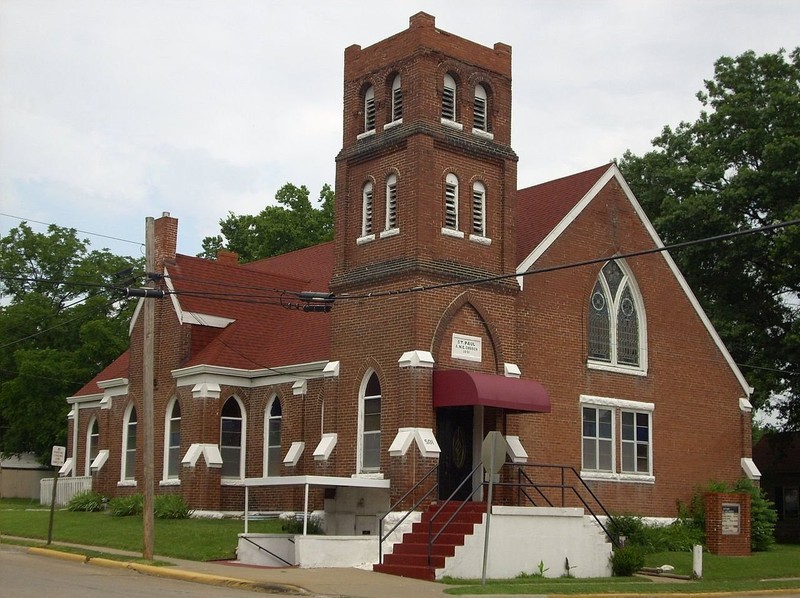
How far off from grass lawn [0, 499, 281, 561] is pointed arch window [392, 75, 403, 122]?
10111 millimetres

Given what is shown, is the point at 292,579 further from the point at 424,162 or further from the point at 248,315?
the point at 248,315

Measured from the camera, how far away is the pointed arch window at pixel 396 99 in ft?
92.1

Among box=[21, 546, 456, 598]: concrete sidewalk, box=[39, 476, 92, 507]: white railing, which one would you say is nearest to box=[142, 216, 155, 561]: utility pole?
box=[21, 546, 456, 598]: concrete sidewalk

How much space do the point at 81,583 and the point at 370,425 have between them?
31.6ft

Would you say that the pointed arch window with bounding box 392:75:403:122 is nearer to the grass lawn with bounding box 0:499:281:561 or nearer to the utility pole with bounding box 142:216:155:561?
the utility pole with bounding box 142:216:155:561

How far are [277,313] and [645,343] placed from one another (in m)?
10.9

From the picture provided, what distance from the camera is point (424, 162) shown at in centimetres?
2700

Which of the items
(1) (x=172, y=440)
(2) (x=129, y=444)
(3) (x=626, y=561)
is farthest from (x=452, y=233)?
(2) (x=129, y=444)

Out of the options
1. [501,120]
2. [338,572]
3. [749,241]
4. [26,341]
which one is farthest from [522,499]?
[26,341]

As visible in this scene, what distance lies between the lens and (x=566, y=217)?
30.3 meters

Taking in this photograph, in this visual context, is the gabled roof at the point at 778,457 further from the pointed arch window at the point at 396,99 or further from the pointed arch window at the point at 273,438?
the pointed arch window at the point at 396,99

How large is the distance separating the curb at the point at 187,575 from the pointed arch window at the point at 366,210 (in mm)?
9614

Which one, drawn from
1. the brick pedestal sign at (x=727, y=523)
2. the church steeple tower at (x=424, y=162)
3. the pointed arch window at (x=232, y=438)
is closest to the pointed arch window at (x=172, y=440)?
the pointed arch window at (x=232, y=438)

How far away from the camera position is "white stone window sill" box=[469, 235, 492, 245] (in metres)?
27.8
